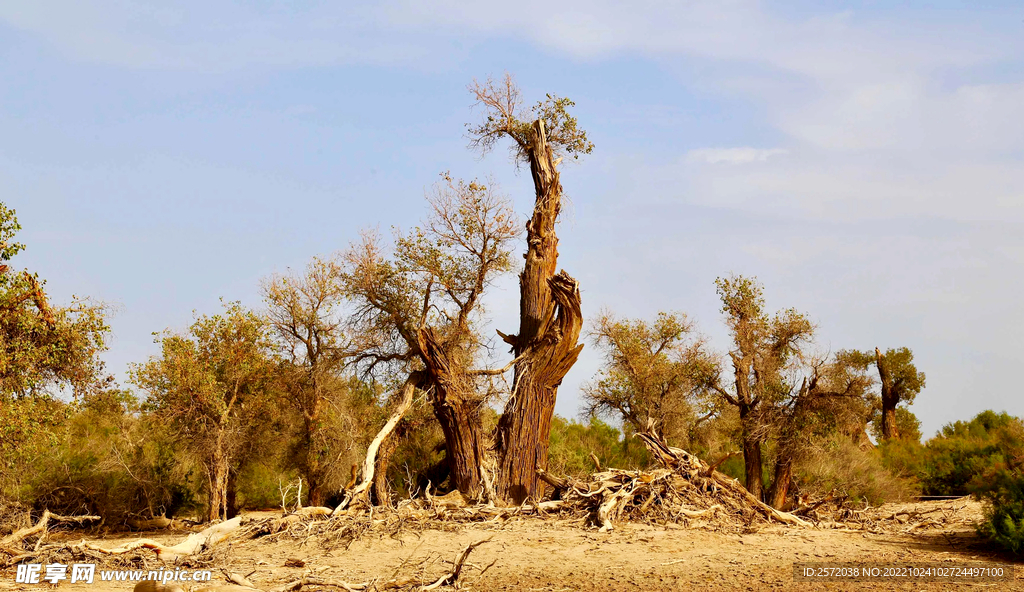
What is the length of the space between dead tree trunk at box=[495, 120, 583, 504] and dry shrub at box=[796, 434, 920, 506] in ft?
A: 23.6

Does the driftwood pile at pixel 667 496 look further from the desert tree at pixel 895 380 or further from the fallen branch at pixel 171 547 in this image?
the desert tree at pixel 895 380

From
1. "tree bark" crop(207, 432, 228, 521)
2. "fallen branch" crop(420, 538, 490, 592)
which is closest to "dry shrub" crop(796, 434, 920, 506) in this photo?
"fallen branch" crop(420, 538, 490, 592)

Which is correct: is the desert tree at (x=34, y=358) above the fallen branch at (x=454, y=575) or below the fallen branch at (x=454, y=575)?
above

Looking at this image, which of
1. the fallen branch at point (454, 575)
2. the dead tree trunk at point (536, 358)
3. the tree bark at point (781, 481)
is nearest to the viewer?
the fallen branch at point (454, 575)

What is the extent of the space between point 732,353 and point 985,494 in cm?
973

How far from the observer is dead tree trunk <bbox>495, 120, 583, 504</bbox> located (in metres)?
16.6

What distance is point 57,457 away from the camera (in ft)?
60.1

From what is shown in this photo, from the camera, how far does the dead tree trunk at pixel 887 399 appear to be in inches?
1256

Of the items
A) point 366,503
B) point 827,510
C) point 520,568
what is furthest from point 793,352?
point 520,568

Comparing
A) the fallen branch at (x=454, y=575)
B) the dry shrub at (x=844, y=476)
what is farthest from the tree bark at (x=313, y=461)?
the dry shrub at (x=844, y=476)

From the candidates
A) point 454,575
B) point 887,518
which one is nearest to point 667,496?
point 887,518

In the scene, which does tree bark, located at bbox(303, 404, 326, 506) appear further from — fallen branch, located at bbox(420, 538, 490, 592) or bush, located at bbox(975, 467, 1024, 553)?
bush, located at bbox(975, 467, 1024, 553)

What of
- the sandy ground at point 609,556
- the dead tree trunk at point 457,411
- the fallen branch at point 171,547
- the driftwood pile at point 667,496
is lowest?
the sandy ground at point 609,556

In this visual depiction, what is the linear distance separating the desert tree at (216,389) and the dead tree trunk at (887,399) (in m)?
→ 23.6
